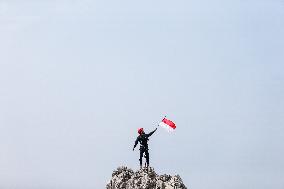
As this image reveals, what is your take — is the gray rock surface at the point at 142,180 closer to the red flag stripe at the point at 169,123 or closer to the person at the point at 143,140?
the person at the point at 143,140

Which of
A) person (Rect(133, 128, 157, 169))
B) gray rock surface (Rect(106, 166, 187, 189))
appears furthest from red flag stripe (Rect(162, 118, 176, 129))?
gray rock surface (Rect(106, 166, 187, 189))

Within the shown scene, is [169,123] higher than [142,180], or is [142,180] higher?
[169,123]

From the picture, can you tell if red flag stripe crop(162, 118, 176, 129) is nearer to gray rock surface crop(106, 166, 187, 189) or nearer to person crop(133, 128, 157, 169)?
person crop(133, 128, 157, 169)

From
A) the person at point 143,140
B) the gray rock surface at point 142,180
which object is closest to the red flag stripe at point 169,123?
the person at point 143,140

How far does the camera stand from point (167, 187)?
48438mm

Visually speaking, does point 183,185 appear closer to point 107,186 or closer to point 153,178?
point 153,178

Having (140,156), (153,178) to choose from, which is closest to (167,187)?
(153,178)

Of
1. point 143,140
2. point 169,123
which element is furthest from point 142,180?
point 169,123

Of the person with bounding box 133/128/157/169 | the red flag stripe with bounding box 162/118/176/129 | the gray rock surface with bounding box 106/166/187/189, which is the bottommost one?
the gray rock surface with bounding box 106/166/187/189

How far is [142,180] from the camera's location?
159 ft

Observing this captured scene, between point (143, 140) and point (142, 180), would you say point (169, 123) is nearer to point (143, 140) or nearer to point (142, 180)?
point (143, 140)

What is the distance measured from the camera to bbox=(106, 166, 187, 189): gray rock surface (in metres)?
48.2

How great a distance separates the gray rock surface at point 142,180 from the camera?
48.2 metres

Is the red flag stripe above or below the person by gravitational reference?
above
